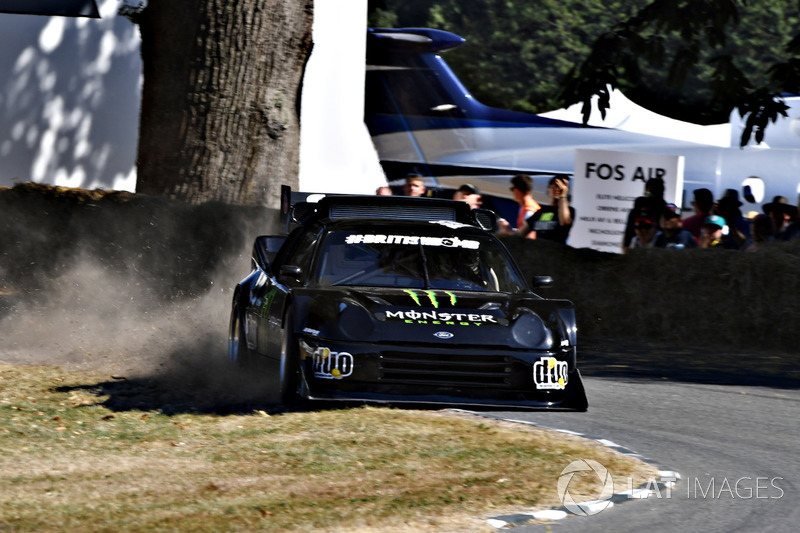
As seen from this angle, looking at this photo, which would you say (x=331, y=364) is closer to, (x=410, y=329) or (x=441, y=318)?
(x=410, y=329)

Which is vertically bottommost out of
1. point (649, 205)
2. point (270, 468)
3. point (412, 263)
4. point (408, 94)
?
point (270, 468)

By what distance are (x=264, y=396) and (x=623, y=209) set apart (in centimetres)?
599

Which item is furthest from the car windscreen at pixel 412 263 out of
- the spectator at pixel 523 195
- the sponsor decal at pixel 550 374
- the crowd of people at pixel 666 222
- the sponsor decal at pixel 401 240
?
the spectator at pixel 523 195

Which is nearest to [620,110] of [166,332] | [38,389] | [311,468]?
[166,332]

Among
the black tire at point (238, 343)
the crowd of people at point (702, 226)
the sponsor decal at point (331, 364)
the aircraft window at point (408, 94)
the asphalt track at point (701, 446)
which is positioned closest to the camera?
the asphalt track at point (701, 446)

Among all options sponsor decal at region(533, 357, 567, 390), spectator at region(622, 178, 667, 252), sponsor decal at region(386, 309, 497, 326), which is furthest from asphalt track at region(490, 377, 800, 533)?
spectator at region(622, 178, 667, 252)

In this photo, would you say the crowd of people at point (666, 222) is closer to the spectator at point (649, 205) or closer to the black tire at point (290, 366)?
the spectator at point (649, 205)

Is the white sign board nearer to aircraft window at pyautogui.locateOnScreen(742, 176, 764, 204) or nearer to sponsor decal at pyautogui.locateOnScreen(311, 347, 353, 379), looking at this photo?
aircraft window at pyautogui.locateOnScreen(742, 176, 764, 204)

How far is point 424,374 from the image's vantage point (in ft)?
26.5

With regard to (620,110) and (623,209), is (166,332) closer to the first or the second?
(623,209)

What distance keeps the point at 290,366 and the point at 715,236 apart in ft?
25.3

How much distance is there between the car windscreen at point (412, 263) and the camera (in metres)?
9.14

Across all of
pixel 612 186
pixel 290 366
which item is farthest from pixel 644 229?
pixel 290 366

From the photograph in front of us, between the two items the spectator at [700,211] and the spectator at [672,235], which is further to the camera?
the spectator at [700,211]
